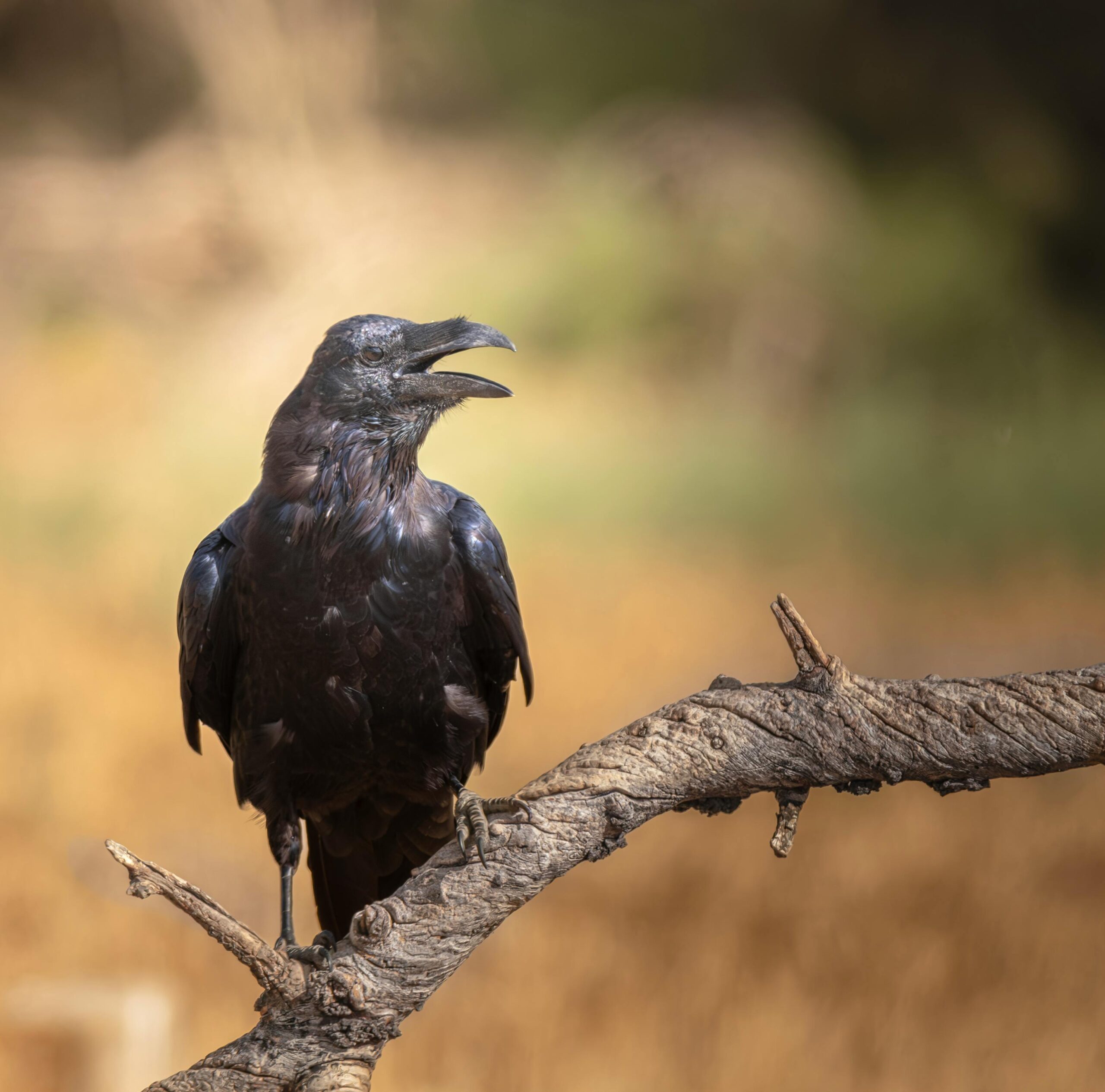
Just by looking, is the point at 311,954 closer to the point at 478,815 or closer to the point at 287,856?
the point at 287,856

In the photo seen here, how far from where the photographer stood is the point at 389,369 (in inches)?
97.0

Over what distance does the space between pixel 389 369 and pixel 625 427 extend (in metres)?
1.65

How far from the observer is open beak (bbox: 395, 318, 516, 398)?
2.42m

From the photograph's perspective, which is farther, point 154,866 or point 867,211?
point 867,211

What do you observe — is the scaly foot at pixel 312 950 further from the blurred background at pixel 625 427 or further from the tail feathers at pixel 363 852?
the blurred background at pixel 625 427

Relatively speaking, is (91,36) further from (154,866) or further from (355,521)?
(154,866)

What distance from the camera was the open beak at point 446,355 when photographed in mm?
2420

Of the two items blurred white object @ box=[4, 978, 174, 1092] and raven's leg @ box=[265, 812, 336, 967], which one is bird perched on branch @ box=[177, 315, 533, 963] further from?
blurred white object @ box=[4, 978, 174, 1092]

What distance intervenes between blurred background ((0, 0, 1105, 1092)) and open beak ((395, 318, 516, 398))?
1493mm

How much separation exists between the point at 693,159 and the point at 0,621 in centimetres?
273

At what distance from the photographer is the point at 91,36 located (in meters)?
3.88

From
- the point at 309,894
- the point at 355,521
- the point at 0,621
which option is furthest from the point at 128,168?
the point at 309,894

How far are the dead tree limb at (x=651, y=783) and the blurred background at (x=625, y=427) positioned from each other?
68.5 inches

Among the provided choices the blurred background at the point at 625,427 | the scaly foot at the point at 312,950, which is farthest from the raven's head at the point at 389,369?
the blurred background at the point at 625,427
